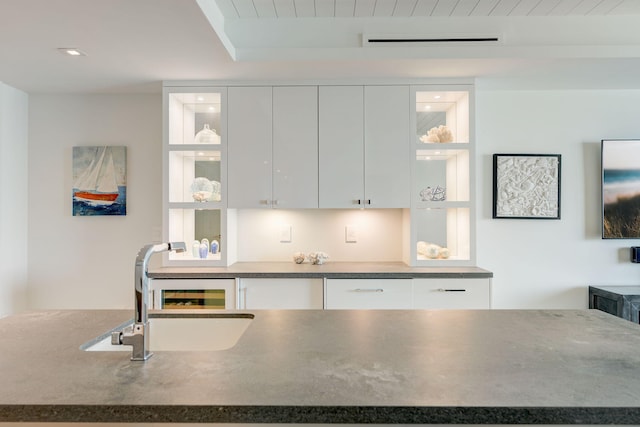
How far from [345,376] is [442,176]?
2317 mm

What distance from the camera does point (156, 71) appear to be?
2668 mm

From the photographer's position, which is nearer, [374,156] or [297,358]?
[297,358]

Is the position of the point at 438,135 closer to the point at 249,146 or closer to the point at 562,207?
the point at 562,207

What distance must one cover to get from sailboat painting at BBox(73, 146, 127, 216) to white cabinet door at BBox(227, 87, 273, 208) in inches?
42.2

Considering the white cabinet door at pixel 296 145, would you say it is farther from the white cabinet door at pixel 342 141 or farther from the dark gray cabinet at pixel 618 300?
the dark gray cabinet at pixel 618 300

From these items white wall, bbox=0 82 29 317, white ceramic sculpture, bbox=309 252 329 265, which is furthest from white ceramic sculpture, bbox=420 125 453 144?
white wall, bbox=0 82 29 317

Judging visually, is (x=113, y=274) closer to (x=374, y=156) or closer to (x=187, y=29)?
(x=187, y=29)

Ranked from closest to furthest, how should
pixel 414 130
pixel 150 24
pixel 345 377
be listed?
1. pixel 345 377
2. pixel 150 24
3. pixel 414 130

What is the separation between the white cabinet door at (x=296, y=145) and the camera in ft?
9.30

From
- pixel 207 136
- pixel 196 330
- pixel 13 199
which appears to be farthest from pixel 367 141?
pixel 13 199

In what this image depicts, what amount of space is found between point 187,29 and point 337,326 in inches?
70.2

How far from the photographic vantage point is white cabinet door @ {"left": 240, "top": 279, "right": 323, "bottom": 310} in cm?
263

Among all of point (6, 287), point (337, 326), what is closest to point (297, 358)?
point (337, 326)

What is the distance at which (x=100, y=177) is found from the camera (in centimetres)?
321
